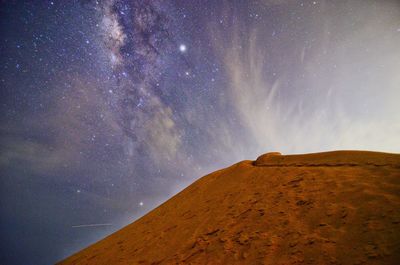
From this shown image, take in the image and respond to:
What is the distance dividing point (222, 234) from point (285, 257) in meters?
1.98

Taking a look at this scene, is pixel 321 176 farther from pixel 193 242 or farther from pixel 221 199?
pixel 193 242

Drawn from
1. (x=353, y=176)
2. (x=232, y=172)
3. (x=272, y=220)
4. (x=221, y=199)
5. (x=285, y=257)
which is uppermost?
(x=232, y=172)

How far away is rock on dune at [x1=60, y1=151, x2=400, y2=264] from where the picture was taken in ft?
13.1

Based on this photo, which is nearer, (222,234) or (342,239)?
(342,239)

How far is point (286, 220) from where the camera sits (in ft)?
17.0

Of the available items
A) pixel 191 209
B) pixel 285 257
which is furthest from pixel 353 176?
pixel 191 209

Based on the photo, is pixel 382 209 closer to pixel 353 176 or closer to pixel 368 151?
pixel 353 176

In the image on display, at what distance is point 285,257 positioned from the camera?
4.05 metres

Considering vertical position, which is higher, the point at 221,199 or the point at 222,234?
the point at 221,199

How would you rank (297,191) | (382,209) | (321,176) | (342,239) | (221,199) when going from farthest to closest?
(221,199)
(321,176)
(297,191)
(382,209)
(342,239)

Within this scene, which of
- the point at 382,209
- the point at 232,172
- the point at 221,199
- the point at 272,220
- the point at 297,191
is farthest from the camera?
the point at 232,172

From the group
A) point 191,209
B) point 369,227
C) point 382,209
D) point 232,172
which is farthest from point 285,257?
point 232,172

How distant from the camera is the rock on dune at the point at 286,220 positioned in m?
3.98

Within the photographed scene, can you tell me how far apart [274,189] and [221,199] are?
6.50 feet
